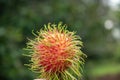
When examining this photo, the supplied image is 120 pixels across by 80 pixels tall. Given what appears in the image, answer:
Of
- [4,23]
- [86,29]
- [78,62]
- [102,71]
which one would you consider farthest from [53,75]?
[102,71]

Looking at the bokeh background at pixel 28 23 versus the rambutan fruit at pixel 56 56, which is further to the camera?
the bokeh background at pixel 28 23

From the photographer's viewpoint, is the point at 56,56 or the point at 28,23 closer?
the point at 56,56

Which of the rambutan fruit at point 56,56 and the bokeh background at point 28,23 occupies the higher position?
the bokeh background at point 28,23

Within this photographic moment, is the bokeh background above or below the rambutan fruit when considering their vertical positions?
above

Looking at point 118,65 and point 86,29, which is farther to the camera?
point 118,65

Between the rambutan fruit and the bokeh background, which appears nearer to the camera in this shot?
the rambutan fruit

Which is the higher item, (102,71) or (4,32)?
(102,71)

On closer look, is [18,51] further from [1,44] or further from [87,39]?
[87,39]

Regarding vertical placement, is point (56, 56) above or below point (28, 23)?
below
